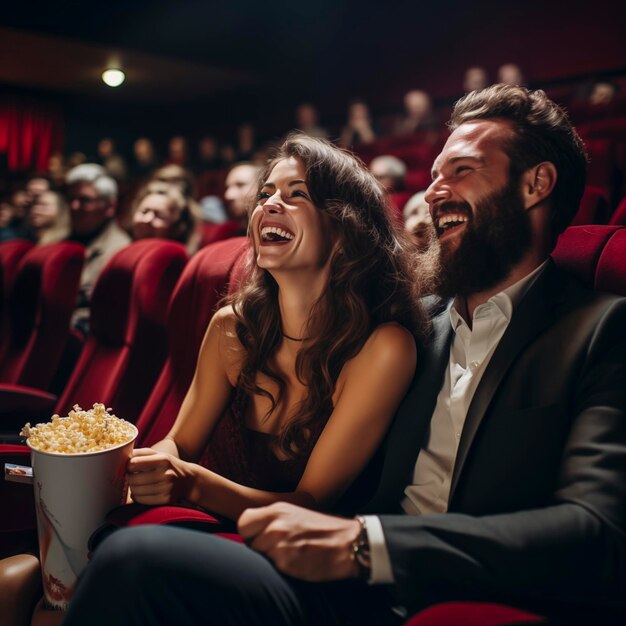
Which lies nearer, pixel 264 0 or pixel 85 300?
pixel 85 300

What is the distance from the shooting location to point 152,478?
445 millimetres

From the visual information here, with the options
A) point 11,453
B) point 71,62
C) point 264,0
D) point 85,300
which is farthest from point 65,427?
point 264,0

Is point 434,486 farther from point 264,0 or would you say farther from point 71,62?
point 264,0

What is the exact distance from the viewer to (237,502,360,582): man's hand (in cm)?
36

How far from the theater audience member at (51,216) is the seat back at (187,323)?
964 millimetres

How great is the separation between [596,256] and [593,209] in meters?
0.31

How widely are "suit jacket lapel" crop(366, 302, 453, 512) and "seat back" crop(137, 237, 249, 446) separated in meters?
0.25

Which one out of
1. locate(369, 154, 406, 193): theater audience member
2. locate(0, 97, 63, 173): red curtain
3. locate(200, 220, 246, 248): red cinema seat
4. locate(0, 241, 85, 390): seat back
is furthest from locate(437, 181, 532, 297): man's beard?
locate(0, 97, 63, 173): red curtain

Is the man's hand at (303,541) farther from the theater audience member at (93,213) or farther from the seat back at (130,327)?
the theater audience member at (93,213)

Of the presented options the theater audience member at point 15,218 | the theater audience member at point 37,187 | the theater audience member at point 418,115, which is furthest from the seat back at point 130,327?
the theater audience member at point 418,115

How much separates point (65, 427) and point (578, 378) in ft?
1.10

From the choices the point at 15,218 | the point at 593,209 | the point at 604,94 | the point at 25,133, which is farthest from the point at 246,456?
the point at 25,133

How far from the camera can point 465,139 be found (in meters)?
0.51

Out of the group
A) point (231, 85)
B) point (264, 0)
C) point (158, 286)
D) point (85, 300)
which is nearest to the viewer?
point (158, 286)
